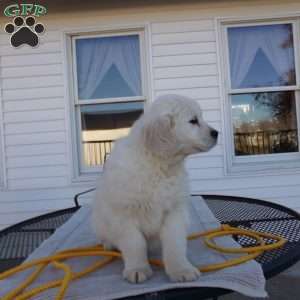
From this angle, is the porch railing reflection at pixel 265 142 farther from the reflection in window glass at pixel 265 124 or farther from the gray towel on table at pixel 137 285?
the gray towel on table at pixel 137 285

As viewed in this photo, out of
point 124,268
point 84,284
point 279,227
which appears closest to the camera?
point 84,284

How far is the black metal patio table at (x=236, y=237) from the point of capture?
5.37 ft

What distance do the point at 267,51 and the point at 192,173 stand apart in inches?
76.9

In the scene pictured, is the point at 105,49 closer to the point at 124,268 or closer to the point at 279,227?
the point at 279,227

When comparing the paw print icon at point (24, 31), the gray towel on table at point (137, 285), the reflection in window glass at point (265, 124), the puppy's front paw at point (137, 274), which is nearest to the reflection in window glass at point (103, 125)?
the paw print icon at point (24, 31)

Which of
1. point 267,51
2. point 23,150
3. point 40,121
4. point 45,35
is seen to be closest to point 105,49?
point 45,35

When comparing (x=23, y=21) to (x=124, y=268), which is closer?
(x=124, y=268)

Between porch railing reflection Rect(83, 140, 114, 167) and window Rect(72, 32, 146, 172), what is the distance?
14 millimetres

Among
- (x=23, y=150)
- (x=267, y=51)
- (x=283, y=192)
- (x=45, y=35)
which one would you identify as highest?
(x=45, y=35)

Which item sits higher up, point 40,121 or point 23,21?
point 23,21

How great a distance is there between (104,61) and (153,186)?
13.7ft

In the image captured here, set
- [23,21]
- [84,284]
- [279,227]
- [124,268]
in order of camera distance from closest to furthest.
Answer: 1. [84,284]
2. [124,268]
3. [279,227]
4. [23,21]

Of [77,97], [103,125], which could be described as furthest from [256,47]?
[77,97]

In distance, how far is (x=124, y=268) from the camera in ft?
6.35
